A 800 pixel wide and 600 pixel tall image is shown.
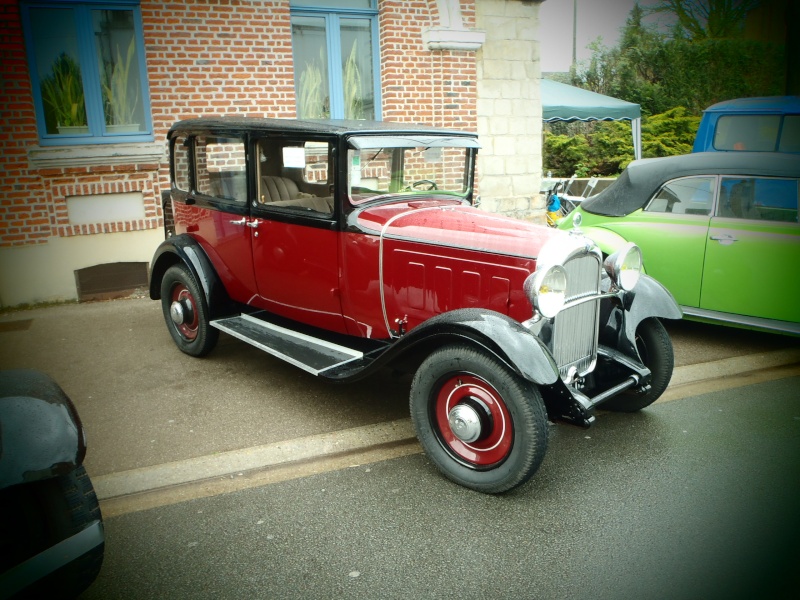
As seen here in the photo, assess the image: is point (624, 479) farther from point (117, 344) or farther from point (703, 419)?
point (117, 344)

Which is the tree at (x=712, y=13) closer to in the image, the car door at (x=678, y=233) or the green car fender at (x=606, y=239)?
the car door at (x=678, y=233)

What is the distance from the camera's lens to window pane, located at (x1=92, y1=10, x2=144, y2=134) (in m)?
6.84

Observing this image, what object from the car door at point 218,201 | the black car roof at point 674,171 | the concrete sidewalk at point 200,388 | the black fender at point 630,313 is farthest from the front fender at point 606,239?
the car door at point 218,201

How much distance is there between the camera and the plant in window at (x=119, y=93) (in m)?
6.94

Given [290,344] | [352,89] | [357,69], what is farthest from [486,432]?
[357,69]

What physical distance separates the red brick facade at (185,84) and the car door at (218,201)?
2217 mm

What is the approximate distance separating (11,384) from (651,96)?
69.0 feet

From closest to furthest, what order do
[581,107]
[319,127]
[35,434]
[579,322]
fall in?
[35,434]
[579,322]
[319,127]
[581,107]

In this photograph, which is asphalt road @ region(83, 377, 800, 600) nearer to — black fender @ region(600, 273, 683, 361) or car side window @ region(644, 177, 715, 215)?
black fender @ region(600, 273, 683, 361)

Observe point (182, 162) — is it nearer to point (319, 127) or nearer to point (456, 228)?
point (319, 127)

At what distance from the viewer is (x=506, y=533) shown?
2.74 m

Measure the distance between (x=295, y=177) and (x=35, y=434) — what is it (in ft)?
8.76

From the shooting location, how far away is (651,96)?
64.7 ft

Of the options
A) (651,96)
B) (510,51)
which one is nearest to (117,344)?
(510,51)
